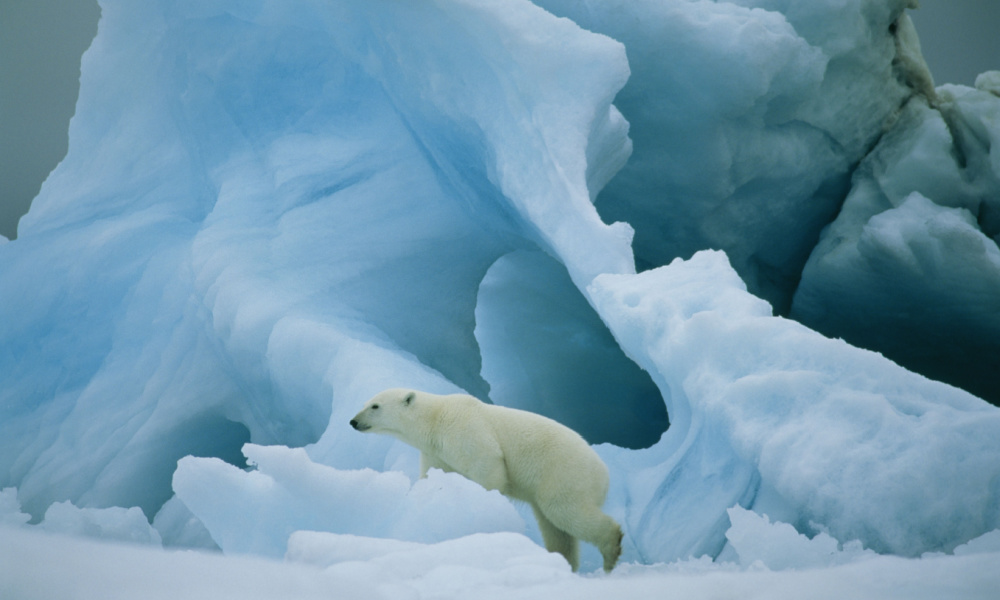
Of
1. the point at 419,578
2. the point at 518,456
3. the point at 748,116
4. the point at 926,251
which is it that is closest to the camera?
the point at 419,578

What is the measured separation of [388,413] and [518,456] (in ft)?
1.47

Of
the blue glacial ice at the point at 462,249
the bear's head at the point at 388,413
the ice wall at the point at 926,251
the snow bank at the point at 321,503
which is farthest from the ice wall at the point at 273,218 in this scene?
the ice wall at the point at 926,251

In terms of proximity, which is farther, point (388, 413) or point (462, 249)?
point (462, 249)

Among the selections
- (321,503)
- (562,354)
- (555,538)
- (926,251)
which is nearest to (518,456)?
(555,538)

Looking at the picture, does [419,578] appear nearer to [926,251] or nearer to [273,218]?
[273,218]

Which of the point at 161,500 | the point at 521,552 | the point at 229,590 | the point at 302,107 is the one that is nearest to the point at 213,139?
the point at 302,107

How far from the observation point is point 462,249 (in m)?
4.19

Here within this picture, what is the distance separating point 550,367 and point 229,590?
414cm

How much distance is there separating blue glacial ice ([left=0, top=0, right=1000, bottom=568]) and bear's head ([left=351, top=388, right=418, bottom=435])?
34 centimetres

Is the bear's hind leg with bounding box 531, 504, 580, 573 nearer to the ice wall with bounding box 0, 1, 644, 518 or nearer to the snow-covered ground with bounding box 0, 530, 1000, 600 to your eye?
the snow-covered ground with bounding box 0, 530, 1000, 600

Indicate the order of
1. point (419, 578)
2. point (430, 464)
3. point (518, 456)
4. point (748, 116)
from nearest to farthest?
point (419, 578)
point (518, 456)
point (430, 464)
point (748, 116)

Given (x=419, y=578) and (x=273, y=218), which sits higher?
(x=419, y=578)

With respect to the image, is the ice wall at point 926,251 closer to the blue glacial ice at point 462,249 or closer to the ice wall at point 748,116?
the blue glacial ice at point 462,249

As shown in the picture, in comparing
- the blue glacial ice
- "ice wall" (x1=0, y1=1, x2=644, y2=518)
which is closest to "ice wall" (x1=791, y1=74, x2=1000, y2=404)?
the blue glacial ice
